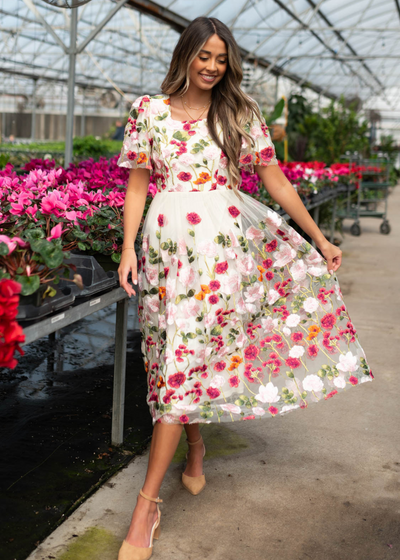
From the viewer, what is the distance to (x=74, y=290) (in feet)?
5.37

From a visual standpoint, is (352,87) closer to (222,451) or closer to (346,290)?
(346,290)

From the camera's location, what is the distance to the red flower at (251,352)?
5.98 ft

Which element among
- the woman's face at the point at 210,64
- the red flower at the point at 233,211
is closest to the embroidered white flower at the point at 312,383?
the red flower at the point at 233,211

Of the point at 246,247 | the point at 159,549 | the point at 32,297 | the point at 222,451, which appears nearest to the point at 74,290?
the point at 32,297

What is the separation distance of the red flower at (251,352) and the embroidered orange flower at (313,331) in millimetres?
171

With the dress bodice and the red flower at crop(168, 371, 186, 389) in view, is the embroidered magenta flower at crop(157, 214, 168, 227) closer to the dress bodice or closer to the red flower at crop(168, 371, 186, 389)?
the dress bodice

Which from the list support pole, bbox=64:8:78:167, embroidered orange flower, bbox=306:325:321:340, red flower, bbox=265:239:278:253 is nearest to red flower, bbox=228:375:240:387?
embroidered orange flower, bbox=306:325:321:340

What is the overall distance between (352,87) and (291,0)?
12124 millimetres

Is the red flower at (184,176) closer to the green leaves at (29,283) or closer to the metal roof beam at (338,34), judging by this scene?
the green leaves at (29,283)

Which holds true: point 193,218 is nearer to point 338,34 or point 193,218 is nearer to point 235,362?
point 235,362

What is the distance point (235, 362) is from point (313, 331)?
11.5 inches

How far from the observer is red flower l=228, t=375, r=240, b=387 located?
1730 mm

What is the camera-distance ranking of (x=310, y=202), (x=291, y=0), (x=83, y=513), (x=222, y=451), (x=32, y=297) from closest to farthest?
1. (x=32, y=297)
2. (x=83, y=513)
3. (x=222, y=451)
4. (x=310, y=202)
5. (x=291, y=0)

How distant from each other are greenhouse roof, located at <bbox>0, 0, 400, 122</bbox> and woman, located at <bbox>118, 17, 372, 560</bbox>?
5650 mm
